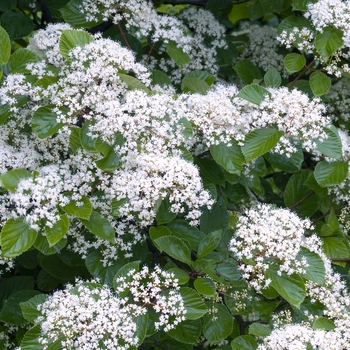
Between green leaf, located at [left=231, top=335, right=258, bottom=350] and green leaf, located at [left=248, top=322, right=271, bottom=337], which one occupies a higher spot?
green leaf, located at [left=248, top=322, right=271, bottom=337]

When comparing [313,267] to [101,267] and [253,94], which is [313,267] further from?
[101,267]

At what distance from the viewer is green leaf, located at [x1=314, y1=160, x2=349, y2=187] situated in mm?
2973

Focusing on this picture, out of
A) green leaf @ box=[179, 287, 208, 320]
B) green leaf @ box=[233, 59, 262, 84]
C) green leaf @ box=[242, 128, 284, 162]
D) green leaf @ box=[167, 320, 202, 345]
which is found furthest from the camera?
green leaf @ box=[233, 59, 262, 84]

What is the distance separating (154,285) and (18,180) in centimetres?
74

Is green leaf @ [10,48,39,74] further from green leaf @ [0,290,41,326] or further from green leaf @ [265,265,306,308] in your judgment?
green leaf @ [265,265,306,308]

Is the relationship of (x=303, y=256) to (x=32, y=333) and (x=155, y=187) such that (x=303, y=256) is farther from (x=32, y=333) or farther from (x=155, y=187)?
(x=32, y=333)

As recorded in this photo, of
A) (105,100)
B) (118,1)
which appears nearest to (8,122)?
(105,100)

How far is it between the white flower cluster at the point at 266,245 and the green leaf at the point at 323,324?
Answer: 0.73 ft

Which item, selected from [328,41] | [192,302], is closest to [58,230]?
[192,302]

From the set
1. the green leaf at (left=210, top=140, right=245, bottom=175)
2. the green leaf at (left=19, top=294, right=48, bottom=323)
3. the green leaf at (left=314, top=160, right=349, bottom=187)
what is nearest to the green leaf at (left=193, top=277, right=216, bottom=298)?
the green leaf at (left=210, top=140, right=245, bottom=175)

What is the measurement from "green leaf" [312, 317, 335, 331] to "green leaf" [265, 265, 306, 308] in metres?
0.12

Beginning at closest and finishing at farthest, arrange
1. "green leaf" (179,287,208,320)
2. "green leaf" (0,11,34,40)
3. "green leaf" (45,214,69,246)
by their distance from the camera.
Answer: "green leaf" (45,214,69,246) < "green leaf" (179,287,208,320) < "green leaf" (0,11,34,40)

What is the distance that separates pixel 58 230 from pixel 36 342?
0.47 meters

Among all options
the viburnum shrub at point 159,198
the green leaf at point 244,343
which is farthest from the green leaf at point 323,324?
the green leaf at point 244,343
